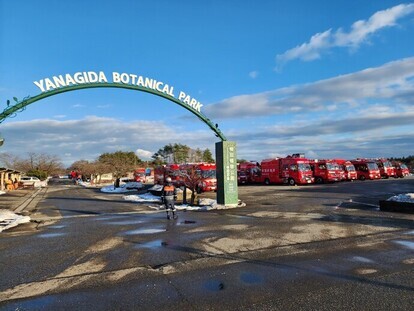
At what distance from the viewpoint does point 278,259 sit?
7.70m

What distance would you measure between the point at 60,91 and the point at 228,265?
11.9m

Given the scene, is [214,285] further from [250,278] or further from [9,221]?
[9,221]

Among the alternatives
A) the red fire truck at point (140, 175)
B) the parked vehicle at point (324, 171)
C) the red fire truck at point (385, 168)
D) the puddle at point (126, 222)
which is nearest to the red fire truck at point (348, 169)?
the parked vehicle at point (324, 171)

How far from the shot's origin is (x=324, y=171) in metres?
40.0

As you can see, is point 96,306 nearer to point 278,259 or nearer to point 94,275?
point 94,275

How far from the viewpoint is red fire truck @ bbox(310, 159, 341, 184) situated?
39.8 m

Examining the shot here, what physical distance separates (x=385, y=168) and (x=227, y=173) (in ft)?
122

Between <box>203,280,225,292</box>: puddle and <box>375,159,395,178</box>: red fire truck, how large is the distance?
46984 mm

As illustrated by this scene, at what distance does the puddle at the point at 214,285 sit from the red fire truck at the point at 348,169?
1524 inches

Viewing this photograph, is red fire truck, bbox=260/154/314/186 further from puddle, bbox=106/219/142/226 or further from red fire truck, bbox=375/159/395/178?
puddle, bbox=106/219/142/226

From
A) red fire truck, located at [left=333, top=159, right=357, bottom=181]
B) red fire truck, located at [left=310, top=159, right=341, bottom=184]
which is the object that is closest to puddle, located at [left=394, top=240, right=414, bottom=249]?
red fire truck, located at [left=310, top=159, right=341, bottom=184]

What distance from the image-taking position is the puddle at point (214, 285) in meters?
5.88

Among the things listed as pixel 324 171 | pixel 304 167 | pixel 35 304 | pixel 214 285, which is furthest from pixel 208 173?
pixel 35 304

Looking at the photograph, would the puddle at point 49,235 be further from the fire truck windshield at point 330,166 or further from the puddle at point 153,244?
the fire truck windshield at point 330,166
